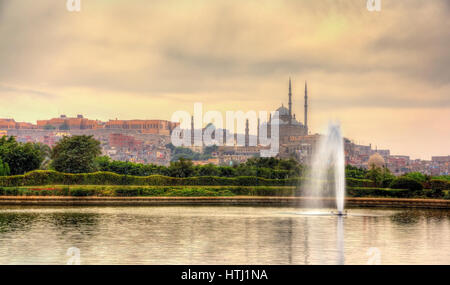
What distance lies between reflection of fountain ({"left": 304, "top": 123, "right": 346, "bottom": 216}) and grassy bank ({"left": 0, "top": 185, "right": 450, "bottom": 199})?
1.59 m

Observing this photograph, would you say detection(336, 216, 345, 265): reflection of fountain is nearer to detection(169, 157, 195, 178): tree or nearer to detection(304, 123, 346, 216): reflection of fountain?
detection(304, 123, 346, 216): reflection of fountain

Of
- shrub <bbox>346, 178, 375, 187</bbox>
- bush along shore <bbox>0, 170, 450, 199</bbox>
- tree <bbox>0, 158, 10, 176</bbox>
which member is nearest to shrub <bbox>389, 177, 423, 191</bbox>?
bush along shore <bbox>0, 170, 450, 199</bbox>

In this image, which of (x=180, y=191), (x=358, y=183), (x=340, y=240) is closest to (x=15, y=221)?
(x=340, y=240)

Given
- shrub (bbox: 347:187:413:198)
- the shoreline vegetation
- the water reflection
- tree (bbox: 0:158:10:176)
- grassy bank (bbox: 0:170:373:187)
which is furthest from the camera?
tree (bbox: 0:158:10:176)

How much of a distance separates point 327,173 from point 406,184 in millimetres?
8454

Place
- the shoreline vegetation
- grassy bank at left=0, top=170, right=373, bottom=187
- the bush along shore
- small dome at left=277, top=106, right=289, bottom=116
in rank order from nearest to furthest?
the bush along shore, the shoreline vegetation, grassy bank at left=0, top=170, right=373, bottom=187, small dome at left=277, top=106, right=289, bottom=116

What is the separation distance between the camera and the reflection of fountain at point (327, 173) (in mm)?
31625

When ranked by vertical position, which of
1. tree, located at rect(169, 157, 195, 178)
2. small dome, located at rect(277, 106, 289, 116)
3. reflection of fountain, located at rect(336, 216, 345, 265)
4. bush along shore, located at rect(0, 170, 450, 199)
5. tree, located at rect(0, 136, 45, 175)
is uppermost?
small dome, located at rect(277, 106, 289, 116)

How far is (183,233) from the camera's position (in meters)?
20.1

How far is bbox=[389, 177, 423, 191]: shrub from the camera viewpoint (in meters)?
37.9

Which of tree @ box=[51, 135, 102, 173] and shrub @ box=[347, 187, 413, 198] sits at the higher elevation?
tree @ box=[51, 135, 102, 173]

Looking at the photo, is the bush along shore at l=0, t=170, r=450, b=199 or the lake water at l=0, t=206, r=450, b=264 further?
the bush along shore at l=0, t=170, r=450, b=199

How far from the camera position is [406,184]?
1512 inches

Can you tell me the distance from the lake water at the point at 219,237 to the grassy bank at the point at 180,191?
7821mm
